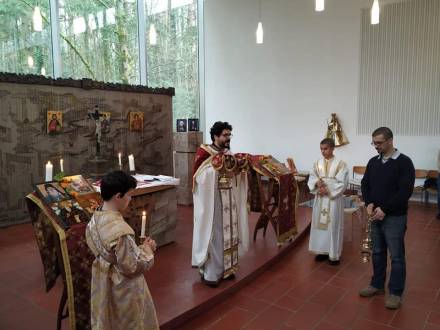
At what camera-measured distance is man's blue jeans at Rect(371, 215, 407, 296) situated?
3.30m

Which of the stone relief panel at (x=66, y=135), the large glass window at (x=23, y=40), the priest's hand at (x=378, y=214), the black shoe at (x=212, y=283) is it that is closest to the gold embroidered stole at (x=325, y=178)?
the priest's hand at (x=378, y=214)

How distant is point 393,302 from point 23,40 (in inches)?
284

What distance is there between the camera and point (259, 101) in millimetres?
10375

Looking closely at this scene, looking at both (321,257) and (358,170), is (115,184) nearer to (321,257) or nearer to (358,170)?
(321,257)

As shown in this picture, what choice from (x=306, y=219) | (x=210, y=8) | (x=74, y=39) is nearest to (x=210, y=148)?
(x=306, y=219)

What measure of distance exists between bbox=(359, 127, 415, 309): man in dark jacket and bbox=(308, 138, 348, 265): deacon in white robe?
38.0 inches

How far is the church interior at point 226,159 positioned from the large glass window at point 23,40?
0.03 metres

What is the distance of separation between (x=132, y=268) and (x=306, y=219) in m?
4.83

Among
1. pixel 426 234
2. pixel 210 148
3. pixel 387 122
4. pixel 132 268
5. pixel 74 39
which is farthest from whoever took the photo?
pixel 387 122

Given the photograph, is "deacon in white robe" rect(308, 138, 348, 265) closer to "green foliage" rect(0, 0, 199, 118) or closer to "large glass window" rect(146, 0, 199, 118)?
"green foliage" rect(0, 0, 199, 118)

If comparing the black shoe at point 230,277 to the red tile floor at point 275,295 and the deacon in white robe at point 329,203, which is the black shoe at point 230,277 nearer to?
the red tile floor at point 275,295

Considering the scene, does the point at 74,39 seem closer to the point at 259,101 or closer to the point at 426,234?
the point at 259,101

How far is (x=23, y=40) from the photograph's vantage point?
6926 millimetres

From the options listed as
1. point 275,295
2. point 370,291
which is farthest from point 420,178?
point 275,295
